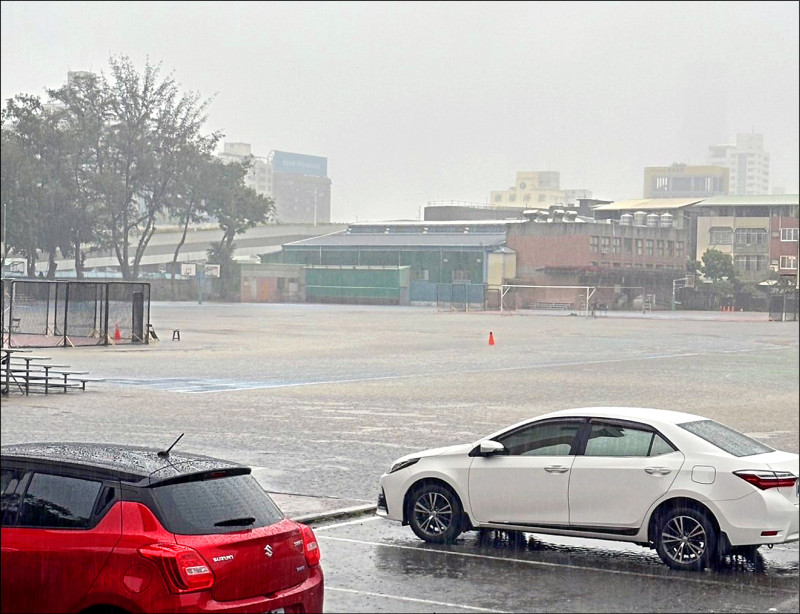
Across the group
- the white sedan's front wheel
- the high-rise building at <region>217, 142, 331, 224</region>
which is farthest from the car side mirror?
the high-rise building at <region>217, 142, 331, 224</region>

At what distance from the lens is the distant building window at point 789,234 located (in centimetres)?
3381

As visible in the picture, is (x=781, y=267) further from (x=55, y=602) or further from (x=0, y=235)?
(x=55, y=602)

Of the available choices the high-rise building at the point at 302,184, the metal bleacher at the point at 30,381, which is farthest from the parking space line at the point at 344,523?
the high-rise building at the point at 302,184

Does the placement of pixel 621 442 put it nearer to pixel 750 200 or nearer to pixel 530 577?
pixel 530 577

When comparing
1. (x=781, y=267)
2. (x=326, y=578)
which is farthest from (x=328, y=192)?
(x=326, y=578)

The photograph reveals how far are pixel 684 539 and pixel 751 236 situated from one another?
23857 millimetres

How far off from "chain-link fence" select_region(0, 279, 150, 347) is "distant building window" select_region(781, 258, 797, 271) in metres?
24.5

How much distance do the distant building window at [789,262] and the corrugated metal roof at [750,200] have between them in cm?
394

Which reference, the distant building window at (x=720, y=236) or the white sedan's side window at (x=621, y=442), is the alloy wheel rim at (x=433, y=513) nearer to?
the white sedan's side window at (x=621, y=442)

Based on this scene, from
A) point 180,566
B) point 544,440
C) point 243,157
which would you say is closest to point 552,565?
point 544,440

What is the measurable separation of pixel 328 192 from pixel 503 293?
3862cm

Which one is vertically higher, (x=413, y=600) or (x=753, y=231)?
(x=753, y=231)

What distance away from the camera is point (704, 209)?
34.3 meters

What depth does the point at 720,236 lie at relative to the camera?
35.4 metres
